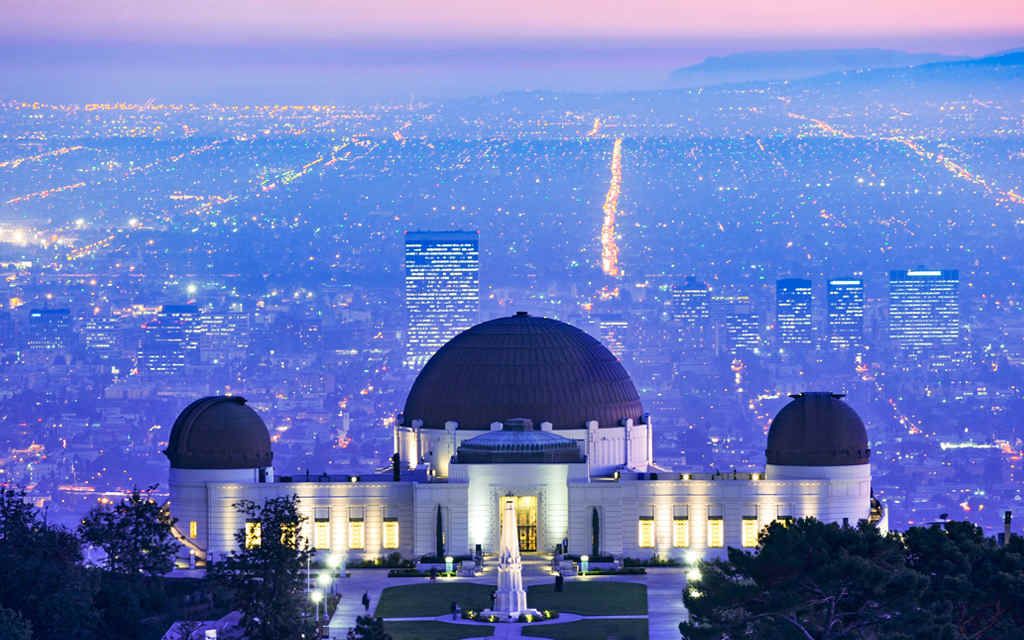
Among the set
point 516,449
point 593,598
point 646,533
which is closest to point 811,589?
point 593,598

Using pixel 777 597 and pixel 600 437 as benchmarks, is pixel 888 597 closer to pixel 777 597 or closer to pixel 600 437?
pixel 777 597

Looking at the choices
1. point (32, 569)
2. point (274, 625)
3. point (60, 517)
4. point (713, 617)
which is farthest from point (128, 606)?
point (60, 517)

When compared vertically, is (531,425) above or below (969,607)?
above

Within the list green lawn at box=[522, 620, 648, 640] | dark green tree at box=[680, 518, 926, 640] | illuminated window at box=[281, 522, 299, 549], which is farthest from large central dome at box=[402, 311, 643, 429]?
dark green tree at box=[680, 518, 926, 640]

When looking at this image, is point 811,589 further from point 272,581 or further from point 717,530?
point 717,530

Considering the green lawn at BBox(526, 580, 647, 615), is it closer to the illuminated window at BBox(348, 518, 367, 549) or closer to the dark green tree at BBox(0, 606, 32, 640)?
the illuminated window at BBox(348, 518, 367, 549)

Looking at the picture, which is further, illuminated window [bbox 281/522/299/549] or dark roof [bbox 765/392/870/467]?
dark roof [bbox 765/392/870/467]

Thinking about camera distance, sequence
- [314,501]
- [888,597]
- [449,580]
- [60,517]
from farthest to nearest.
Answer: [60,517]
[314,501]
[449,580]
[888,597]
